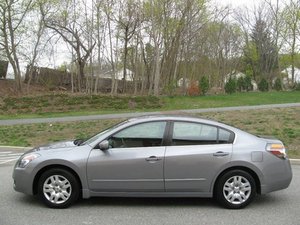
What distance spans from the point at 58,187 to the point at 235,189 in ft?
8.70

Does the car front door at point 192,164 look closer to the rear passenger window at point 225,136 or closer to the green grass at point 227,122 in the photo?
the rear passenger window at point 225,136

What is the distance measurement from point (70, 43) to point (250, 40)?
27.5 meters

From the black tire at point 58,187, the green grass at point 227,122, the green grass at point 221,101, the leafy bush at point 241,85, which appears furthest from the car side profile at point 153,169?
the leafy bush at point 241,85

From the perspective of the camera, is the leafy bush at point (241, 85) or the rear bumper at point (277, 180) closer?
the rear bumper at point (277, 180)

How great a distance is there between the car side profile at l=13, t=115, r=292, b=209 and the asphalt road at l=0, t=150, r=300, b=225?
0.69 feet

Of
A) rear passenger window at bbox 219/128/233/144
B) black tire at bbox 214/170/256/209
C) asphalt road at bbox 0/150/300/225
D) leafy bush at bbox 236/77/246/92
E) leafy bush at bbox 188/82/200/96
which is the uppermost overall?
leafy bush at bbox 236/77/246/92

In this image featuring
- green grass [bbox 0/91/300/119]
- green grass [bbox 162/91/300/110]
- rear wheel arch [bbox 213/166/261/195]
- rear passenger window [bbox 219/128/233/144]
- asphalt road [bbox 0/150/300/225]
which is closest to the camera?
asphalt road [bbox 0/150/300/225]

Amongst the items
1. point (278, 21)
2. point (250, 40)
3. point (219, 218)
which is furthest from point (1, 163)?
point (250, 40)

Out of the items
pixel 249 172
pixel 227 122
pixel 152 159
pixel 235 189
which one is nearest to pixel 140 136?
pixel 152 159

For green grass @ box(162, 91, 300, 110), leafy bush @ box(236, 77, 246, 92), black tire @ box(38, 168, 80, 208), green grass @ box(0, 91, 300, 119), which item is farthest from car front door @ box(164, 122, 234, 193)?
leafy bush @ box(236, 77, 246, 92)

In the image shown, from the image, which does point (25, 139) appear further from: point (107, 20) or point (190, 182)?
point (107, 20)

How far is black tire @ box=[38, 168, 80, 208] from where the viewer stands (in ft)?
19.8

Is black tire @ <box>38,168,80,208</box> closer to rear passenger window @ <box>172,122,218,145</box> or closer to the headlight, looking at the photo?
the headlight

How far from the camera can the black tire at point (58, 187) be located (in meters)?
6.03
